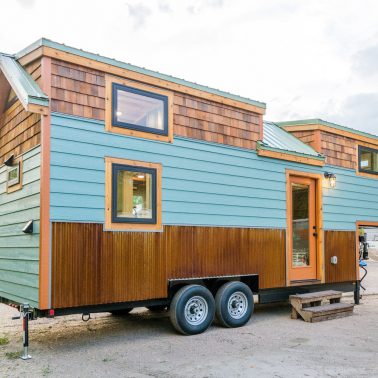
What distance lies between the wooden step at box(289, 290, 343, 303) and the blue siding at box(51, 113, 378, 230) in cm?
145

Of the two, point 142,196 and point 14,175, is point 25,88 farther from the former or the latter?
point 142,196

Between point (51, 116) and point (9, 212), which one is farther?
point (9, 212)

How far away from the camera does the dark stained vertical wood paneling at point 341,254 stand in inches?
432

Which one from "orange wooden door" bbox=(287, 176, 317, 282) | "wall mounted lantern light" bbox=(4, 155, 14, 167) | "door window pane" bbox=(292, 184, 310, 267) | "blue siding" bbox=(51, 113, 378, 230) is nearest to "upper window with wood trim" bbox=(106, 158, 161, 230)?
"blue siding" bbox=(51, 113, 378, 230)

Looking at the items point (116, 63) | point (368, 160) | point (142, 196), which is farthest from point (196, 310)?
point (368, 160)

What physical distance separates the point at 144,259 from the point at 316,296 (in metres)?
3.99

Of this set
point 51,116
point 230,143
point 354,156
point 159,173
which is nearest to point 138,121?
point 159,173

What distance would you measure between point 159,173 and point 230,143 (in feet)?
6.05

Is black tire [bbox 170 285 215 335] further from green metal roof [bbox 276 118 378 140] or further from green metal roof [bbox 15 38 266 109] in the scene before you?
green metal roof [bbox 276 118 378 140]

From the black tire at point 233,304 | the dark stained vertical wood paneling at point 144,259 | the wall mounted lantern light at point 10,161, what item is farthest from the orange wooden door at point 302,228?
the wall mounted lantern light at point 10,161

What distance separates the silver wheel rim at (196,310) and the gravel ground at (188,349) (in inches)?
11.7

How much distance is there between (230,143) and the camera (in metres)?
9.23

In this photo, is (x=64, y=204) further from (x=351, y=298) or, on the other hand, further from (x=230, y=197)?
(x=351, y=298)

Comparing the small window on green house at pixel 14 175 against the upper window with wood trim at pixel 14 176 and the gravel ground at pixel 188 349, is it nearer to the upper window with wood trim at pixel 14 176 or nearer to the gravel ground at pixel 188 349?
the upper window with wood trim at pixel 14 176
